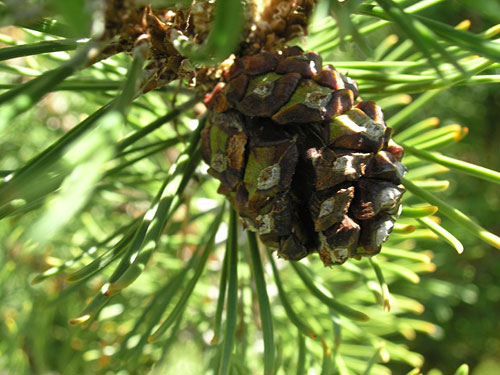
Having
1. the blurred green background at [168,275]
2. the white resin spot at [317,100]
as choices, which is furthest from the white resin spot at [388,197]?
the blurred green background at [168,275]

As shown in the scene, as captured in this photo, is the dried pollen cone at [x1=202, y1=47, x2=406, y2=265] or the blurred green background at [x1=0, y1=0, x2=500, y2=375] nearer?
the dried pollen cone at [x1=202, y1=47, x2=406, y2=265]

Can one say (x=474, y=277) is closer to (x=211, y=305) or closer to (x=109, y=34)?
(x=211, y=305)

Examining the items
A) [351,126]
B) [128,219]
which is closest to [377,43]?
[128,219]

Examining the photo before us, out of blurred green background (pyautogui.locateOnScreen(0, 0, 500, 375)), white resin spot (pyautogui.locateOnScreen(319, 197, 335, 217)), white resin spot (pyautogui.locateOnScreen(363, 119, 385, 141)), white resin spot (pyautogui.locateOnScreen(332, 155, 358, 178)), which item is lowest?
blurred green background (pyautogui.locateOnScreen(0, 0, 500, 375))

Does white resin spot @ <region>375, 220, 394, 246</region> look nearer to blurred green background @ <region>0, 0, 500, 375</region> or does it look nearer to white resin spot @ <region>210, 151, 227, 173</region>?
white resin spot @ <region>210, 151, 227, 173</region>

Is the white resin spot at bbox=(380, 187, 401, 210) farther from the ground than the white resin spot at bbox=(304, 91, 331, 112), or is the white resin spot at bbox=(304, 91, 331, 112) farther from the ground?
the white resin spot at bbox=(304, 91, 331, 112)

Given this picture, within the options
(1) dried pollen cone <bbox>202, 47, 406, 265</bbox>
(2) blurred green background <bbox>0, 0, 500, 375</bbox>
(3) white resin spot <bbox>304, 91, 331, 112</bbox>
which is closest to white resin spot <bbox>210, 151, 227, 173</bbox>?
(1) dried pollen cone <bbox>202, 47, 406, 265</bbox>

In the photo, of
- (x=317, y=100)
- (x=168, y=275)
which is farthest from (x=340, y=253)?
(x=168, y=275)
